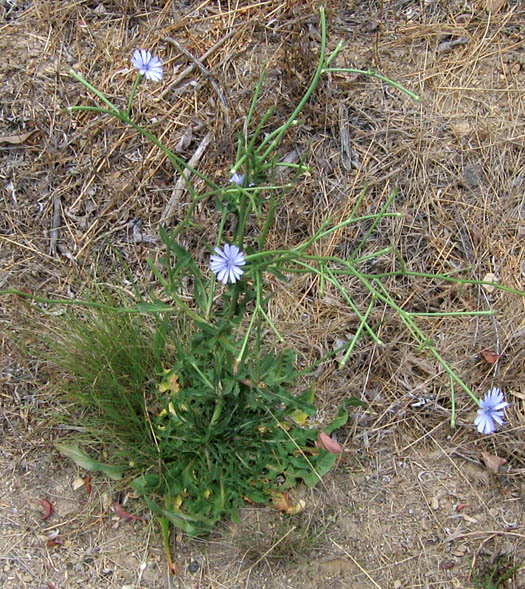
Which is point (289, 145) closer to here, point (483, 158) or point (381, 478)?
point (483, 158)

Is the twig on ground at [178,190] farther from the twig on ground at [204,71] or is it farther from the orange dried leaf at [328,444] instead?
the orange dried leaf at [328,444]

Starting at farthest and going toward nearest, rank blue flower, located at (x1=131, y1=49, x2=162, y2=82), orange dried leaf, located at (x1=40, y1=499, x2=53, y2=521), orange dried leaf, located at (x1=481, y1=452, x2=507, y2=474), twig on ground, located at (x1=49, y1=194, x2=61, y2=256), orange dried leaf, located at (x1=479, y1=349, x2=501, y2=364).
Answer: twig on ground, located at (x1=49, y1=194, x2=61, y2=256) → orange dried leaf, located at (x1=479, y1=349, x2=501, y2=364) → orange dried leaf, located at (x1=481, y1=452, x2=507, y2=474) → orange dried leaf, located at (x1=40, y1=499, x2=53, y2=521) → blue flower, located at (x1=131, y1=49, x2=162, y2=82)

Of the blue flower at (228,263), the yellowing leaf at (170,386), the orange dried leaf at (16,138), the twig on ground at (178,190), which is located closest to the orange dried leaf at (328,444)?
the yellowing leaf at (170,386)

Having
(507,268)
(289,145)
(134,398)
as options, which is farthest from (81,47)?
(507,268)

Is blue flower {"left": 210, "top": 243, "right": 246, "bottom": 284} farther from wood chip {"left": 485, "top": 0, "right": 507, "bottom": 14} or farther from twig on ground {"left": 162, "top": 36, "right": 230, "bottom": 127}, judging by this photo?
wood chip {"left": 485, "top": 0, "right": 507, "bottom": 14}

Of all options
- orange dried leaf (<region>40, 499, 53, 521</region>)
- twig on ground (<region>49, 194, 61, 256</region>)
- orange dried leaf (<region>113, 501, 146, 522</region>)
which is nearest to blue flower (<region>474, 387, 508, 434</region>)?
orange dried leaf (<region>113, 501, 146, 522</region>)

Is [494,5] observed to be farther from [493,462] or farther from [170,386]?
[170,386]

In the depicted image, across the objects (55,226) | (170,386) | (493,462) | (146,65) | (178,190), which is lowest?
(493,462)

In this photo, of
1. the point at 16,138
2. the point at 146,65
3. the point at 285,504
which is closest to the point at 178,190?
the point at 16,138

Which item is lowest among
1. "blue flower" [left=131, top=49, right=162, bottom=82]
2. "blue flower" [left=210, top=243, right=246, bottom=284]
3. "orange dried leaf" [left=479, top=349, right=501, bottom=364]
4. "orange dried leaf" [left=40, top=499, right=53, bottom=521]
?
"orange dried leaf" [left=40, top=499, right=53, bottom=521]
